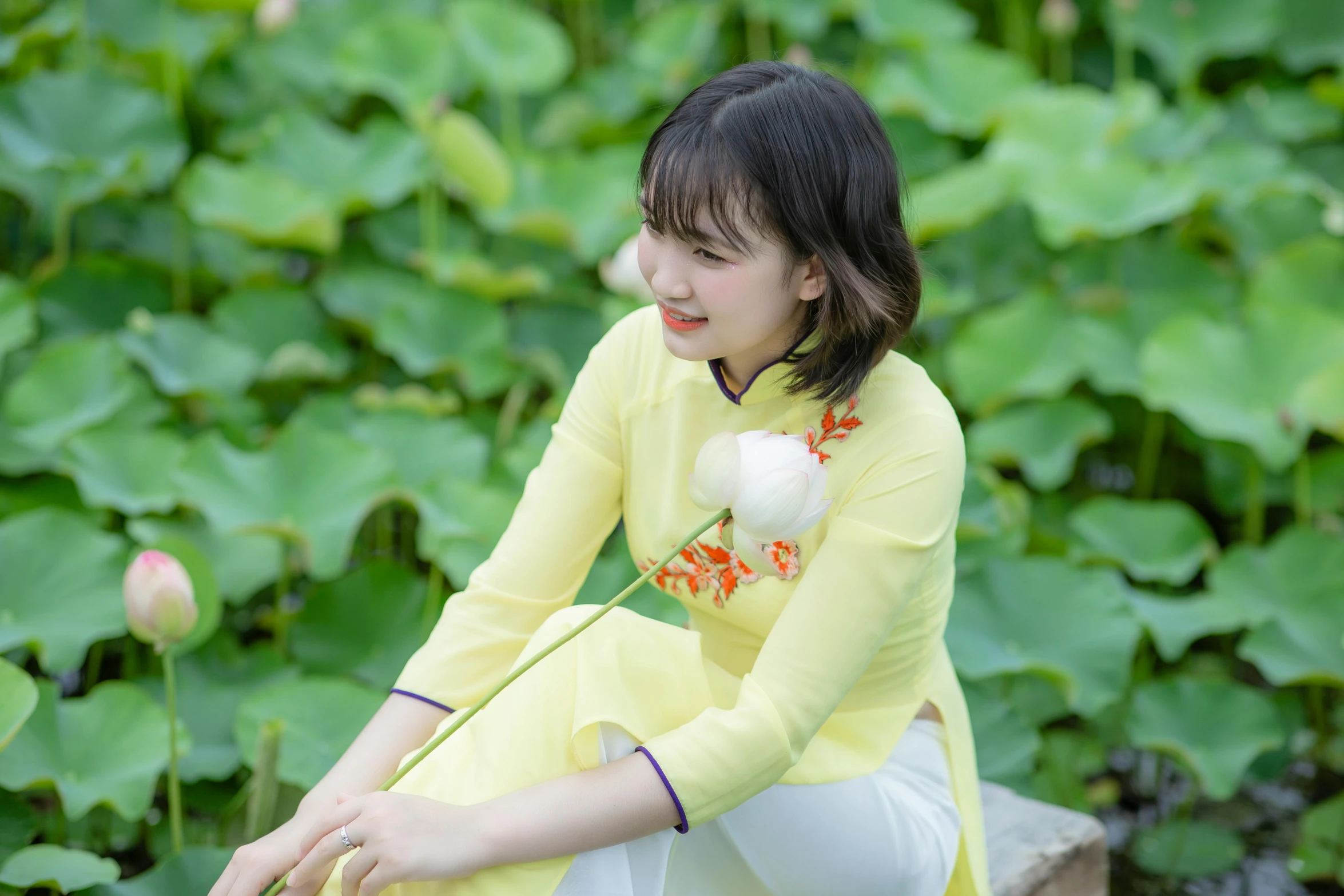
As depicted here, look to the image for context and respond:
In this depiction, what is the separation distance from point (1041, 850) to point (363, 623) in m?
0.76

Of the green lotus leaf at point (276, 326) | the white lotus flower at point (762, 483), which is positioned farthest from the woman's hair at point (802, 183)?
the green lotus leaf at point (276, 326)

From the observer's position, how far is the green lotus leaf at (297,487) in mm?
1398

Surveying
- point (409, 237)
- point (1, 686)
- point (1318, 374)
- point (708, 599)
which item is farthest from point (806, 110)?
point (409, 237)

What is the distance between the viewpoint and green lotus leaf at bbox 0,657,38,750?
0.93 m

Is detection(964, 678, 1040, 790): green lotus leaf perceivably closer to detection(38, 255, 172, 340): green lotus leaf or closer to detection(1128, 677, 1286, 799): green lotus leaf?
detection(1128, 677, 1286, 799): green lotus leaf

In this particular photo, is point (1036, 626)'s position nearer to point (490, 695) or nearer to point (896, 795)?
point (896, 795)

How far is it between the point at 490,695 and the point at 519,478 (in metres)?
0.82

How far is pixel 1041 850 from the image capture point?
1.09 m

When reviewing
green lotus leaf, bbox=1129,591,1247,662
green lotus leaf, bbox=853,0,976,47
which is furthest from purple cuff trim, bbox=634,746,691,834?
green lotus leaf, bbox=853,0,976,47

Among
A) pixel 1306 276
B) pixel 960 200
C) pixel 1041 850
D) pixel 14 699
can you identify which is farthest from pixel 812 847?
pixel 1306 276

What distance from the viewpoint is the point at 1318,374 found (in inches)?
62.8

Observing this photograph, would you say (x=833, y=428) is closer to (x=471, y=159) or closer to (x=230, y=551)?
(x=230, y=551)

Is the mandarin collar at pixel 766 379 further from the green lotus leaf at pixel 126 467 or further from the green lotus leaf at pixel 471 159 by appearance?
the green lotus leaf at pixel 471 159

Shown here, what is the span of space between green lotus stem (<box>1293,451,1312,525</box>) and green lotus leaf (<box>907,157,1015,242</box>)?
59 centimetres
